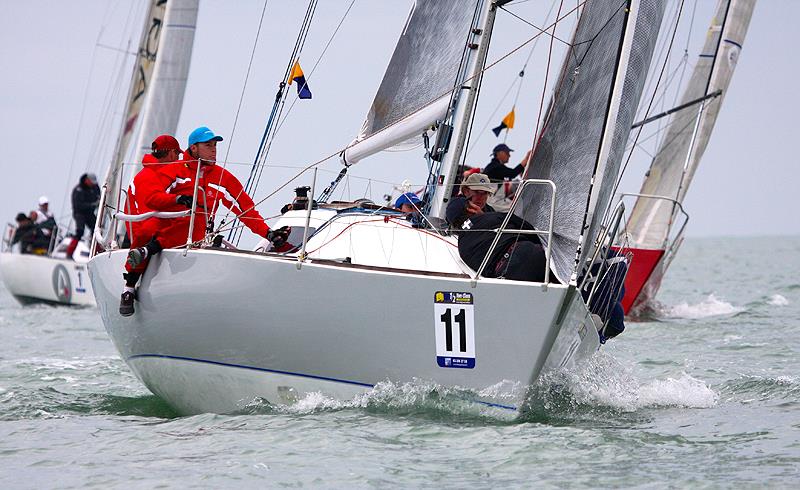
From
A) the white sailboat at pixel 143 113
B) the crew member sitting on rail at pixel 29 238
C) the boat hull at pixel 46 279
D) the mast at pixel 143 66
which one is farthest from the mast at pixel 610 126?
the crew member sitting on rail at pixel 29 238

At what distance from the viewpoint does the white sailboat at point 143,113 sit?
63.6ft

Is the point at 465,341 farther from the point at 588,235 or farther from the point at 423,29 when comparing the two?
the point at 423,29

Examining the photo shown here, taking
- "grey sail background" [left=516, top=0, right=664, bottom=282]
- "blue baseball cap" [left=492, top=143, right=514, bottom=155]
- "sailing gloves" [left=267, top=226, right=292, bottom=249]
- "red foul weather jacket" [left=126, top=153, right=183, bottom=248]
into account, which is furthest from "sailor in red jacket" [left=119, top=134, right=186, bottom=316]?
"blue baseball cap" [left=492, top=143, right=514, bottom=155]

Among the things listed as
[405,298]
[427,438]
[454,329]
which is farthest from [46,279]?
[427,438]

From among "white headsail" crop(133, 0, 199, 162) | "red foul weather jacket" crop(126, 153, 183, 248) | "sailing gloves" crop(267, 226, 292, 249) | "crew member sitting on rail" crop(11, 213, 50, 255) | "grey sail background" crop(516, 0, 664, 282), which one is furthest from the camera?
"crew member sitting on rail" crop(11, 213, 50, 255)

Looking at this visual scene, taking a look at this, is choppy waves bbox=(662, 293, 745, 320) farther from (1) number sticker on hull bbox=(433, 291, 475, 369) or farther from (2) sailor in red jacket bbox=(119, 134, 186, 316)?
(1) number sticker on hull bbox=(433, 291, 475, 369)

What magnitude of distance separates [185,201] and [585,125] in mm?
2575

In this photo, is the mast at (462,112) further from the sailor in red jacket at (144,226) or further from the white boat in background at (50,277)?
the white boat in background at (50,277)

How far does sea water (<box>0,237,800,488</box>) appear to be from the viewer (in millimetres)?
5852

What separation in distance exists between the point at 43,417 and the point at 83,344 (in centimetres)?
614

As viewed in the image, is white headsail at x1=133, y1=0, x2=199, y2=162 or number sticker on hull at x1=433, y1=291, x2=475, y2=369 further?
white headsail at x1=133, y1=0, x2=199, y2=162

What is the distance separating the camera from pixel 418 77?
9094 millimetres

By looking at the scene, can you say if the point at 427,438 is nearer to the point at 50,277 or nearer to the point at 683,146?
the point at 683,146

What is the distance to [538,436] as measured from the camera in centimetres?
653
